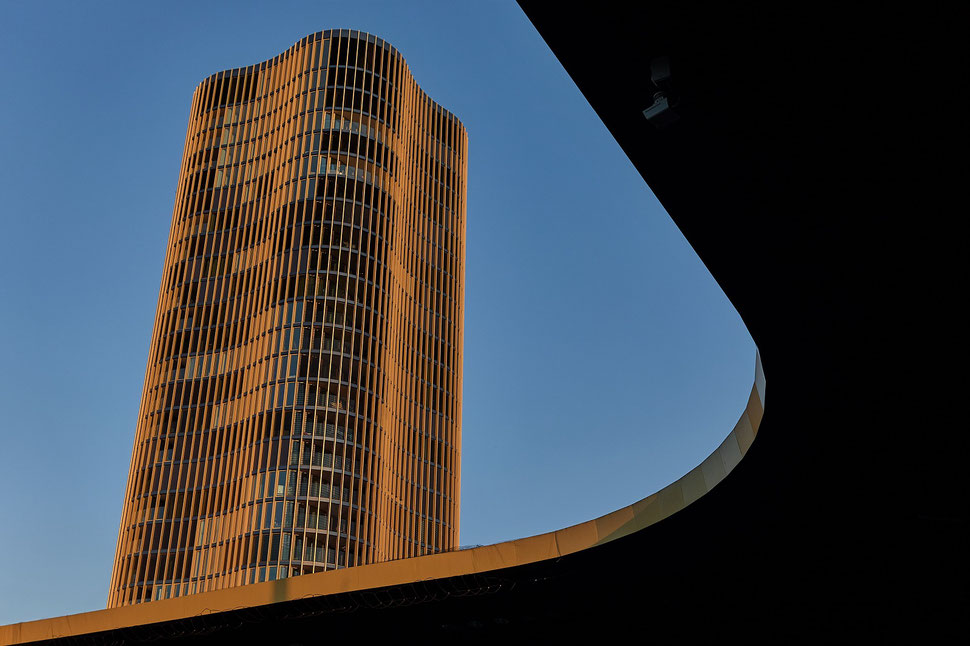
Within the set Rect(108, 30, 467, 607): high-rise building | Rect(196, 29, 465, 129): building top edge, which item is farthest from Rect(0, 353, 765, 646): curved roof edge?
Rect(196, 29, 465, 129): building top edge

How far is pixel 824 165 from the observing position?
28.2 ft

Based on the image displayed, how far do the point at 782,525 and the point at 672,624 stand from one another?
16.6 feet

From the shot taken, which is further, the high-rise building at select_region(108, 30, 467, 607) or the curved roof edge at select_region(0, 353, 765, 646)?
the high-rise building at select_region(108, 30, 467, 607)

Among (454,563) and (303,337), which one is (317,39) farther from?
(454,563)

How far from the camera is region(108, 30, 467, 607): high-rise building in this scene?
5897 centimetres

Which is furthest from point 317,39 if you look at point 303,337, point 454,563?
point 454,563

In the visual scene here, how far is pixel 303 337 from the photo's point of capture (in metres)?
63.7

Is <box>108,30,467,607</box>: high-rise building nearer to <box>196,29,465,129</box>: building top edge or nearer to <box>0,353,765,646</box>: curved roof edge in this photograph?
<box>196,29,465,129</box>: building top edge

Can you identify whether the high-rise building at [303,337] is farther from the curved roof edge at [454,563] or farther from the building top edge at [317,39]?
the curved roof edge at [454,563]

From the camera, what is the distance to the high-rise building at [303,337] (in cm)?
5897

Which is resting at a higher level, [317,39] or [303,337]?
[317,39]

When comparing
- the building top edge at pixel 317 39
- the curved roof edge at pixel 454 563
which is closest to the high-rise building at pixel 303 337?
the building top edge at pixel 317 39

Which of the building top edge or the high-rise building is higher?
the building top edge

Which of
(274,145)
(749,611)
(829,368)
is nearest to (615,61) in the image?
(829,368)
